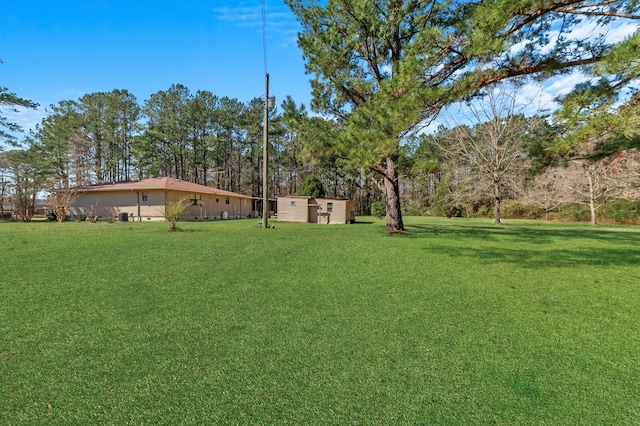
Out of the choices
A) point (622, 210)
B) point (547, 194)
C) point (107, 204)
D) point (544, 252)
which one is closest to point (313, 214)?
point (107, 204)

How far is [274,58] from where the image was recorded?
1467cm

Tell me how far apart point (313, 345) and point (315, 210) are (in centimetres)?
1959

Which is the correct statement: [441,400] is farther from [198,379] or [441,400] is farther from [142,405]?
[142,405]

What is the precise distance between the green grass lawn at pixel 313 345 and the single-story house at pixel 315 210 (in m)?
15.9

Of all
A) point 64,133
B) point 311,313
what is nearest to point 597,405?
point 311,313

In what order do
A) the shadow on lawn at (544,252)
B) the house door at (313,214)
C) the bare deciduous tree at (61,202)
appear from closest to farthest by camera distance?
the shadow on lawn at (544,252) → the bare deciduous tree at (61,202) → the house door at (313,214)

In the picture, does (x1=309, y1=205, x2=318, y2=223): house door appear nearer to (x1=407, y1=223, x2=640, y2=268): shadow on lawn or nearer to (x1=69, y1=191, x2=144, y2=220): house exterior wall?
(x1=69, y1=191, x2=144, y2=220): house exterior wall

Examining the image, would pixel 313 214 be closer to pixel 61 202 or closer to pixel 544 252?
pixel 544 252

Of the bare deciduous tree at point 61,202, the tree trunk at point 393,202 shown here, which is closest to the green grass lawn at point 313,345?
the tree trunk at point 393,202

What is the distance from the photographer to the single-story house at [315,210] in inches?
864

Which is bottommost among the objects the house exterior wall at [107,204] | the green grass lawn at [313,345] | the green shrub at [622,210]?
the green grass lawn at [313,345]

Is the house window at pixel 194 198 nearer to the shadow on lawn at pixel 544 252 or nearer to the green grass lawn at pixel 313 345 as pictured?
the green grass lawn at pixel 313 345

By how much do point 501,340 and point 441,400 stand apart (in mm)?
1359

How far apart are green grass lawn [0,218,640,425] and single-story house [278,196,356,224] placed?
15.9m
